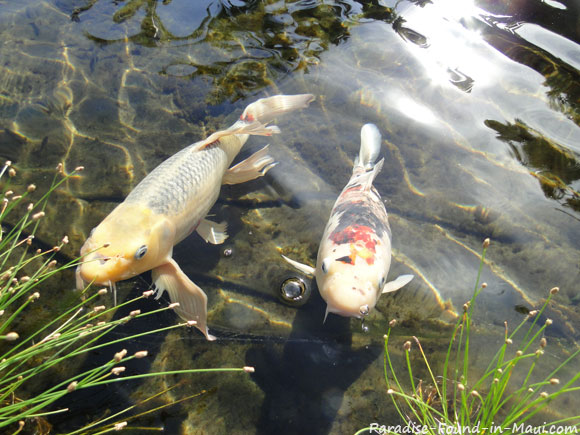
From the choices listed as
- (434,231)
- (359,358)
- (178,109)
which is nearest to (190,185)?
(178,109)

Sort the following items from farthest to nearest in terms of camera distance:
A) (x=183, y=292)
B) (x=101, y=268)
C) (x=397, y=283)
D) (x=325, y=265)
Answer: (x=397, y=283)
(x=183, y=292)
(x=325, y=265)
(x=101, y=268)

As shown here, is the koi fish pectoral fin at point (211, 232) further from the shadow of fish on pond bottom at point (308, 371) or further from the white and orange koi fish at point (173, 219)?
the shadow of fish on pond bottom at point (308, 371)

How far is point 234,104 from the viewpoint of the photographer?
552cm

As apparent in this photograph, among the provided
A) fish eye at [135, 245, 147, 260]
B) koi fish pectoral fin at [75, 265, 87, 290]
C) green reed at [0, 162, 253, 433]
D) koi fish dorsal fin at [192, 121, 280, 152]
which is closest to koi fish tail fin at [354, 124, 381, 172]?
koi fish dorsal fin at [192, 121, 280, 152]

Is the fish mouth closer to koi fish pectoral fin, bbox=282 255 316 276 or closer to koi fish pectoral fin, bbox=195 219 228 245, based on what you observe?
koi fish pectoral fin, bbox=195 219 228 245

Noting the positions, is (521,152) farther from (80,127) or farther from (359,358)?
(80,127)

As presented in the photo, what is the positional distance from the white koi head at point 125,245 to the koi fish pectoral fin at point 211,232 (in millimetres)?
508

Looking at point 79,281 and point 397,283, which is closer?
point 79,281

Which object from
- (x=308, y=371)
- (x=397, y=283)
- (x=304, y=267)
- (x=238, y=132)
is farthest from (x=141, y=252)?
(x=397, y=283)

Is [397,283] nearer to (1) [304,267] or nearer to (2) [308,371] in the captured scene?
(1) [304,267]

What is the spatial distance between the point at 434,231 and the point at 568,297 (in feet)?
4.32

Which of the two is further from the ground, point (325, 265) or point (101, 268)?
point (325, 265)

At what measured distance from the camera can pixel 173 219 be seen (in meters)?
3.89

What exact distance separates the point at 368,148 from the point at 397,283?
164 cm
